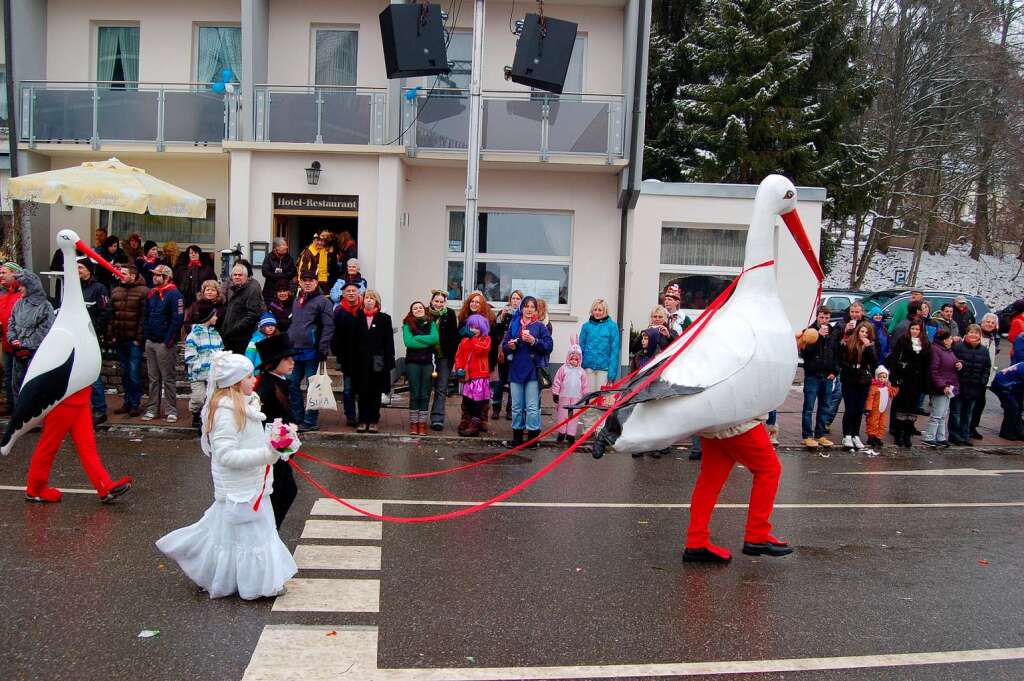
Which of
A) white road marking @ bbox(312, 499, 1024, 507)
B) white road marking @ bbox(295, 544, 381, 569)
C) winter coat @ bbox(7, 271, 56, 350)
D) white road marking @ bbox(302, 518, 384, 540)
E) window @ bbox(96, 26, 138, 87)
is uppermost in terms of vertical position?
window @ bbox(96, 26, 138, 87)

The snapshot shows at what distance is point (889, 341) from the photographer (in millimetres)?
14836

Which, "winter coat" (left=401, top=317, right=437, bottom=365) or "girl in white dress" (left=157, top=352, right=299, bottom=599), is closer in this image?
"girl in white dress" (left=157, top=352, right=299, bottom=599)

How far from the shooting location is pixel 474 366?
1205cm

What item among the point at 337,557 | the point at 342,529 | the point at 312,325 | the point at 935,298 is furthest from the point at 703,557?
the point at 935,298

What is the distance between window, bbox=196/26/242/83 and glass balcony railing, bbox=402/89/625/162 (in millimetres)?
4172

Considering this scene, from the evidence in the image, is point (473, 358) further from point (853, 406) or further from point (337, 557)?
point (337, 557)

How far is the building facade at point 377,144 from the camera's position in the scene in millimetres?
16953

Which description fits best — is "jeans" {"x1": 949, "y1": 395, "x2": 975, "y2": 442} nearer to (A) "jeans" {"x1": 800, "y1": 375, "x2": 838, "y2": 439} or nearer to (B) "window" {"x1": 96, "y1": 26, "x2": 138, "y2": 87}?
(A) "jeans" {"x1": 800, "y1": 375, "x2": 838, "y2": 439}

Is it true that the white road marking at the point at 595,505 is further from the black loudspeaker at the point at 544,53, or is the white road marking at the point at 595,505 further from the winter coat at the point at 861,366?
the black loudspeaker at the point at 544,53

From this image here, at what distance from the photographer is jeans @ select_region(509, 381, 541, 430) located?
38.1ft

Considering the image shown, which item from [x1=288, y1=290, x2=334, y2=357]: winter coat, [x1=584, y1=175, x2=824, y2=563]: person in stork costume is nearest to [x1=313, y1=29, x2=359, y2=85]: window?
[x1=288, y1=290, x2=334, y2=357]: winter coat

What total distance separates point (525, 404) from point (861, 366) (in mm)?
4536

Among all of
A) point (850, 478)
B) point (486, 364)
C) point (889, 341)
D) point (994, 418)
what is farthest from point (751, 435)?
point (994, 418)

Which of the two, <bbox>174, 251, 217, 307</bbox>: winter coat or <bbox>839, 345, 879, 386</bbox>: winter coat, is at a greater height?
<bbox>174, 251, 217, 307</bbox>: winter coat
